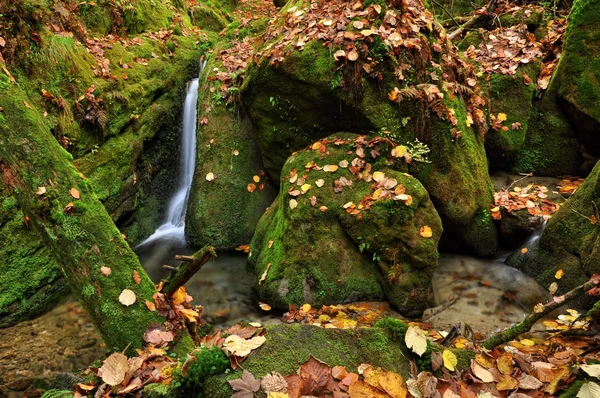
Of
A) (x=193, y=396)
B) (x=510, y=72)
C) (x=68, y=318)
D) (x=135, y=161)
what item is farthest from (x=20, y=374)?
(x=510, y=72)

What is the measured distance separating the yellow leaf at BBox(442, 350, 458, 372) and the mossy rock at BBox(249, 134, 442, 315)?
225cm

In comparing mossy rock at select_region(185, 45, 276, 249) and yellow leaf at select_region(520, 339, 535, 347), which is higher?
mossy rock at select_region(185, 45, 276, 249)

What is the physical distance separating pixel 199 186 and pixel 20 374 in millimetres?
3540

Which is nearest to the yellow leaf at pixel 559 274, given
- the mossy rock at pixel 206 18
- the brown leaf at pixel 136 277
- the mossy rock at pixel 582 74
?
the mossy rock at pixel 582 74

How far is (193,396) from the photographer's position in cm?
187

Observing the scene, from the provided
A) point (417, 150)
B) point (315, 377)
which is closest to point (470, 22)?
point (417, 150)

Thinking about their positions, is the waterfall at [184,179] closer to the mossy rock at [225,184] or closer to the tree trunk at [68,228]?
the mossy rock at [225,184]

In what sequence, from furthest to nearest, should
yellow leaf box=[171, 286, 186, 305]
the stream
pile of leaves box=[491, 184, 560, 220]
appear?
pile of leaves box=[491, 184, 560, 220] < the stream < yellow leaf box=[171, 286, 186, 305]

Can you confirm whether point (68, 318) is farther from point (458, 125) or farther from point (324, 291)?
point (458, 125)

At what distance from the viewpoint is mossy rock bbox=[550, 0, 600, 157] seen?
6051 mm

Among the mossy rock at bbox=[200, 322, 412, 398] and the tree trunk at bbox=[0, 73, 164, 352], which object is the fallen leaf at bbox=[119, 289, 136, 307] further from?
the mossy rock at bbox=[200, 322, 412, 398]

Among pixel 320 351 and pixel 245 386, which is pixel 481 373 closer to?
pixel 320 351

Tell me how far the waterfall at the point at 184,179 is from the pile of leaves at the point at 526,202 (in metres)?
4.85

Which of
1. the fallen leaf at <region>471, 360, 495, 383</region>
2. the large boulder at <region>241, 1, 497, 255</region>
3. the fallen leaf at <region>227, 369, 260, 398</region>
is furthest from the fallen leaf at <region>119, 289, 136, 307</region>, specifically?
the large boulder at <region>241, 1, 497, 255</region>
